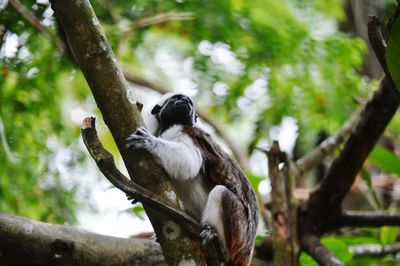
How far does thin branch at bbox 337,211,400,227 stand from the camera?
4.61 m

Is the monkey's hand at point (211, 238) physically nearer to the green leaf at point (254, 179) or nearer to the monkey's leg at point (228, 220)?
the monkey's leg at point (228, 220)

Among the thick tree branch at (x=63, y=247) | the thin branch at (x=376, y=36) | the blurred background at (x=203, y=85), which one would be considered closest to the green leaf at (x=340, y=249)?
the blurred background at (x=203, y=85)

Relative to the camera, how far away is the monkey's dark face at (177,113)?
165 inches

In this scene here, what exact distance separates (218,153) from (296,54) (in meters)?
1.93

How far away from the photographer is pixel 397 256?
5516mm

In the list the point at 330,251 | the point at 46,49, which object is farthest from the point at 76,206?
the point at 330,251

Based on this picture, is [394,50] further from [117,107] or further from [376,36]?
[117,107]

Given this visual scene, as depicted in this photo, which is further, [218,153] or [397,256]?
[397,256]

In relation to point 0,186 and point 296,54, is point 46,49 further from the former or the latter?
point 296,54

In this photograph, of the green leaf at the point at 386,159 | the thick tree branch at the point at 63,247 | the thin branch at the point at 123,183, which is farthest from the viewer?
the green leaf at the point at 386,159

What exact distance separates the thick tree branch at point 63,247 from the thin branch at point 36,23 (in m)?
1.70

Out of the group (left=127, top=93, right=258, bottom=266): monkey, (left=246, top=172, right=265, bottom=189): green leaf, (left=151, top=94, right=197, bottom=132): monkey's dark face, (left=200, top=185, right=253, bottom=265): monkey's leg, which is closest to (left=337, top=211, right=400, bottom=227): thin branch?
(left=246, top=172, right=265, bottom=189): green leaf

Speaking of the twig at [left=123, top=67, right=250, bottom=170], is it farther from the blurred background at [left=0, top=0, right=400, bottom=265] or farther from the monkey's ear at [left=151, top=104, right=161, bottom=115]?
the monkey's ear at [left=151, top=104, right=161, bottom=115]

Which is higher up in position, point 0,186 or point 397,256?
point 0,186
